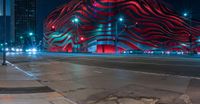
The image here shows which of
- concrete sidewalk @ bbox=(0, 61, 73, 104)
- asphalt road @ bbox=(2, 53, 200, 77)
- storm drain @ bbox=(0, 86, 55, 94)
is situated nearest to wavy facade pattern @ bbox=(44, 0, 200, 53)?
asphalt road @ bbox=(2, 53, 200, 77)

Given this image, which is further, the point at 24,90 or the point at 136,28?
the point at 136,28

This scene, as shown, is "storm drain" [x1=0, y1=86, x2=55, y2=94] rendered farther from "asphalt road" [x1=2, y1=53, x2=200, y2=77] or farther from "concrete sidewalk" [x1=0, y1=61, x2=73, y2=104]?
"asphalt road" [x1=2, y1=53, x2=200, y2=77]

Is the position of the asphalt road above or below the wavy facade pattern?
below

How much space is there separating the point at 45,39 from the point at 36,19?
18.0 metres

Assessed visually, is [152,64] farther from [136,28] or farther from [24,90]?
[136,28]

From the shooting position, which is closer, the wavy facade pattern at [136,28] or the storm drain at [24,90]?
the storm drain at [24,90]

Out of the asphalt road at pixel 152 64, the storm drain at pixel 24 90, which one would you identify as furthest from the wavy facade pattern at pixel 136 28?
the storm drain at pixel 24 90

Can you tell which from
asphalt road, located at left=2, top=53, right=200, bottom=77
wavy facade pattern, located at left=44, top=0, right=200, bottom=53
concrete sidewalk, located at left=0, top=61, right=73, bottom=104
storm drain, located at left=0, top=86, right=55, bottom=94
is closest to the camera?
concrete sidewalk, located at left=0, top=61, right=73, bottom=104

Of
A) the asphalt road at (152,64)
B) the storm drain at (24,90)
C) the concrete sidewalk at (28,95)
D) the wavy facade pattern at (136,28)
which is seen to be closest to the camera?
the concrete sidewalk at (28,95)

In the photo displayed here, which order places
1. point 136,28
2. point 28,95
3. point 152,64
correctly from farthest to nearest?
point 136,28
point 152,64
point 28,95

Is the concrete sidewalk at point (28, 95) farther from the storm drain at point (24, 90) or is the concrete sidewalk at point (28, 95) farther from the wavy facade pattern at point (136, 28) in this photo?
the wavy facade pattern at point (136, 28)

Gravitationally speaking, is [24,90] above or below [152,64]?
below

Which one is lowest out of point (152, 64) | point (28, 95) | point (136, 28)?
point (28, 95)

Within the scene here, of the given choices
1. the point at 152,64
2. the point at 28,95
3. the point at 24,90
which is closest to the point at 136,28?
the point at 152,64
